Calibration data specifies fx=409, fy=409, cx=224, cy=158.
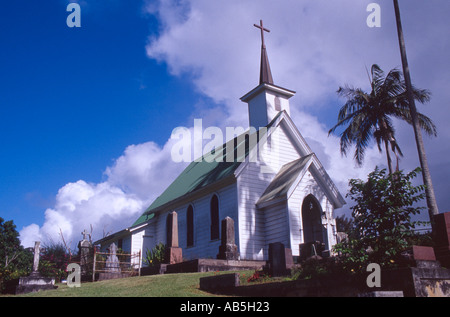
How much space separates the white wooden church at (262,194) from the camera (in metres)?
19.9

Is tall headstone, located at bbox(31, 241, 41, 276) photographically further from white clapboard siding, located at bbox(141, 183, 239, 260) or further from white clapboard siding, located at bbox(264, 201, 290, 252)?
white clapboard siding, located at bbox(264, 201, 290, 252)

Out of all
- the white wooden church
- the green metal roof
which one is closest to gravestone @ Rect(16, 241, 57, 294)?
the white wooden church

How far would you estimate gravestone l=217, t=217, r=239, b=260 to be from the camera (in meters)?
17.6

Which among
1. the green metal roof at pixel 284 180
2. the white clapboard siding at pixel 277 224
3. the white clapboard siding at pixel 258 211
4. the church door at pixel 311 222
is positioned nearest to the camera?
the white clapboard siding at pixel 277 224

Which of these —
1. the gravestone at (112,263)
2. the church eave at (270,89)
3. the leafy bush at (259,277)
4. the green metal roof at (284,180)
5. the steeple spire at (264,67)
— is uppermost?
the steeple spire at (264,67)

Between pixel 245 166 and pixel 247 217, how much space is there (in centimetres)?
266

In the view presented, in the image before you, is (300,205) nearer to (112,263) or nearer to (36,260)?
(112,263)

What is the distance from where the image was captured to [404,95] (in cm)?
2567

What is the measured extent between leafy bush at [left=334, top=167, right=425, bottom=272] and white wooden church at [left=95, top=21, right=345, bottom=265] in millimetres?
7390

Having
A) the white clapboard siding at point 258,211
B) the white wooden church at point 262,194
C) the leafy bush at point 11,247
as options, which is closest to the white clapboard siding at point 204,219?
the white wooden church at point 262,194

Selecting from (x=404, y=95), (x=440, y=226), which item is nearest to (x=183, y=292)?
(x=440, y=226)

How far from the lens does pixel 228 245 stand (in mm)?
17766

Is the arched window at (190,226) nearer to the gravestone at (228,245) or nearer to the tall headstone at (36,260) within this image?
Result: the gravestone at (228,245)
